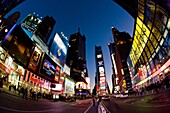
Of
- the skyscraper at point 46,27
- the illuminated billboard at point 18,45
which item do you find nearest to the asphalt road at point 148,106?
the illuminated billboard at point 18,45

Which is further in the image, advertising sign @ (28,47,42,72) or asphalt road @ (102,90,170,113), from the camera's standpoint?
advertising sign @ (28,47,42,72)

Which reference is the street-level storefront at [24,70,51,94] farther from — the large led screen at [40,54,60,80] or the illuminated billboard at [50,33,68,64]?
the illuminated billboard at [50,33,68,64]

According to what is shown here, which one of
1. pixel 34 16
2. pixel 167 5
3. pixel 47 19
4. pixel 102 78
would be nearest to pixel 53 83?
pixel 167 5

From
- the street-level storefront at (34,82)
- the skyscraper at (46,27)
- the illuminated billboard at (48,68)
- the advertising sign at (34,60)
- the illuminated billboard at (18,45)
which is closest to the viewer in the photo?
the illuminated billboard at (18,45)

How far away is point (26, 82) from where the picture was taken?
1430 inches

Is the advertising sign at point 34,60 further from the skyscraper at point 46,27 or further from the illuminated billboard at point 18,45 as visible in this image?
the skyscraper at point 46,27

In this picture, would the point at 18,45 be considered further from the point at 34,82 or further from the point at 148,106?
A: the point at 148,106

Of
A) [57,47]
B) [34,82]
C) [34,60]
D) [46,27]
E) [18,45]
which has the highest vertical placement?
[46,27]

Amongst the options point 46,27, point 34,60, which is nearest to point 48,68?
point 34,60

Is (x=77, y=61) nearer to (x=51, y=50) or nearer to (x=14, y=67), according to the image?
(x=51, y=50)

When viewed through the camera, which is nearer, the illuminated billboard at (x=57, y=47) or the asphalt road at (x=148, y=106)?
the asphalt road at (x=148, y=106)

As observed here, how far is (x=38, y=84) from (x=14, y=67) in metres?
14.1

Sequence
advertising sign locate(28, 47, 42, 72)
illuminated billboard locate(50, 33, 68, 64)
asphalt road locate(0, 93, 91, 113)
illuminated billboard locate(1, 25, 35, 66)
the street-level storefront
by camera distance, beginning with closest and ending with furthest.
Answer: asphalt road locate(0, 93, 91, 113), illuminated billboard locate(1, 25, 35, 66), the street-level storefront, advertising sign locate(28, 47, 42, 72), illuminated billboard locate(50, 33, 68, 64)

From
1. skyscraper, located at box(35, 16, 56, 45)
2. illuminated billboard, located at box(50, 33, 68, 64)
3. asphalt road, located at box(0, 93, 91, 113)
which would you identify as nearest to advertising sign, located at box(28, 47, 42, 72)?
illuminated billboard, located at box(50, 33, 68, 64)
